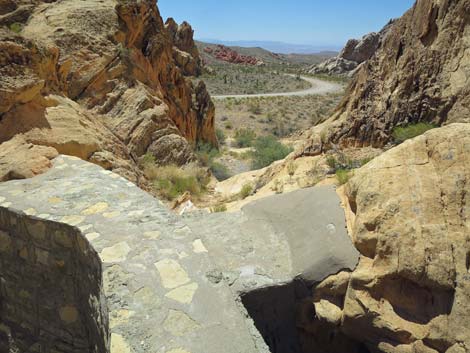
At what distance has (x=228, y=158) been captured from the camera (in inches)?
633

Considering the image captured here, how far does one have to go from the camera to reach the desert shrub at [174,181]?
7961mm

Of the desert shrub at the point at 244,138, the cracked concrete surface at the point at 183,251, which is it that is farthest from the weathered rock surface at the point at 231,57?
the cracked concrete surface at the point at 183,251

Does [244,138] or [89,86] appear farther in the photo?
[244,138]

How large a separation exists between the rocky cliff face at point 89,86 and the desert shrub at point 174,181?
20.1 inches

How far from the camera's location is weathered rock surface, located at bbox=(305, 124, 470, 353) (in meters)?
2.70

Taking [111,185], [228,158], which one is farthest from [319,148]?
[228,158]

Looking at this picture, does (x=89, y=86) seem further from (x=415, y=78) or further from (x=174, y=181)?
(x=415, y=78)

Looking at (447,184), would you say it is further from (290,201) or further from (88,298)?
(88,298)

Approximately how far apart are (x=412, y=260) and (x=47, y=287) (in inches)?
120

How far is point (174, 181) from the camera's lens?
28.3ft

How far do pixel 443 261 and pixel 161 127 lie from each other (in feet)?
24.7

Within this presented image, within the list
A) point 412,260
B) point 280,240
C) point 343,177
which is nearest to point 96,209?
point 280,240

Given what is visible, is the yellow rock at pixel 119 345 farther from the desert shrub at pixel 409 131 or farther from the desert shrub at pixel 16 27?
the desert shrub at pixel 16 27

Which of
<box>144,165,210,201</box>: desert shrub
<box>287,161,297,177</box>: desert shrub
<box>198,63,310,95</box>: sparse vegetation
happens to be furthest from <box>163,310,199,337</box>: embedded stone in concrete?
<box>198,63,310,95</box>: sparse vegetation
